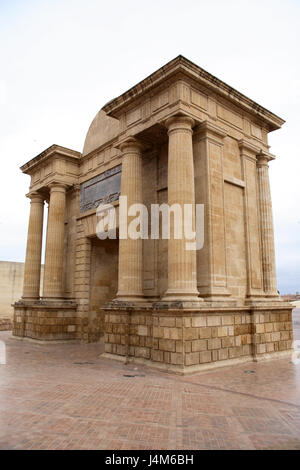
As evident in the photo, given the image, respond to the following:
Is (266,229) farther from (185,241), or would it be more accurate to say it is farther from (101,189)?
(101,189)

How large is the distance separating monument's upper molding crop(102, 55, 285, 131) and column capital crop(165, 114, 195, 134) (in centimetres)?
137

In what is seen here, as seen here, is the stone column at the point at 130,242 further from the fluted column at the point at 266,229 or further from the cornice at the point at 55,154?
the cornice at the point at 55,154

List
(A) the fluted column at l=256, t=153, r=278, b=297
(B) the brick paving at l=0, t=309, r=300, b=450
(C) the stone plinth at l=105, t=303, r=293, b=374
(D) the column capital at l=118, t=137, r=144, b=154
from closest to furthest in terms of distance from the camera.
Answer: (B) the brick paving at l=0, t=309, r=300, b=450
(C) the stone plinth at l=105, t=303, r=293, b=374
(D) the column capital at l=118, t=137, r=144, b=154
(A) the fluted column at l=256, t=153, r=278, b=297

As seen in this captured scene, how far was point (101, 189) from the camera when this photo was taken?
16656 mm

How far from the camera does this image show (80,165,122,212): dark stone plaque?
Result: 15625mm

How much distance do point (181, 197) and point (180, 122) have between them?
2.46 m

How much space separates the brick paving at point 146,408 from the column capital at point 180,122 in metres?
7.27

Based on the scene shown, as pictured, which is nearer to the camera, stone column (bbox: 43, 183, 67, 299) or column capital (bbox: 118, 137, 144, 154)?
column capital (bbox: 118, 137, 144, 154)

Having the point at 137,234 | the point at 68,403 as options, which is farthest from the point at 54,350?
the point at 68,403

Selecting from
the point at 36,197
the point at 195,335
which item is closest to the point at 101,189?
the point at 36,197

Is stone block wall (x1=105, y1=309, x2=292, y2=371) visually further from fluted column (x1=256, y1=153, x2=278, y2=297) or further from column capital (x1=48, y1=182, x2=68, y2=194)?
column capital (x1=48, y1=182, x2=68, y2=194)

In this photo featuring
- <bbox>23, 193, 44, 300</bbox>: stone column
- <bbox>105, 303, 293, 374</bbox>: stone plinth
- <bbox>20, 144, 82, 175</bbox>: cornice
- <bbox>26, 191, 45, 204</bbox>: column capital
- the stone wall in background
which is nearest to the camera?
<bbox>105, 303, 293, 374</bbox>: stone plinth

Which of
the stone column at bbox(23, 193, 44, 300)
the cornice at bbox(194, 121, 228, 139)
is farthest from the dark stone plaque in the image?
the cornice at bbox(194, 121, 228, 139)

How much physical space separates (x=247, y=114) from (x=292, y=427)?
11526 millimetres
